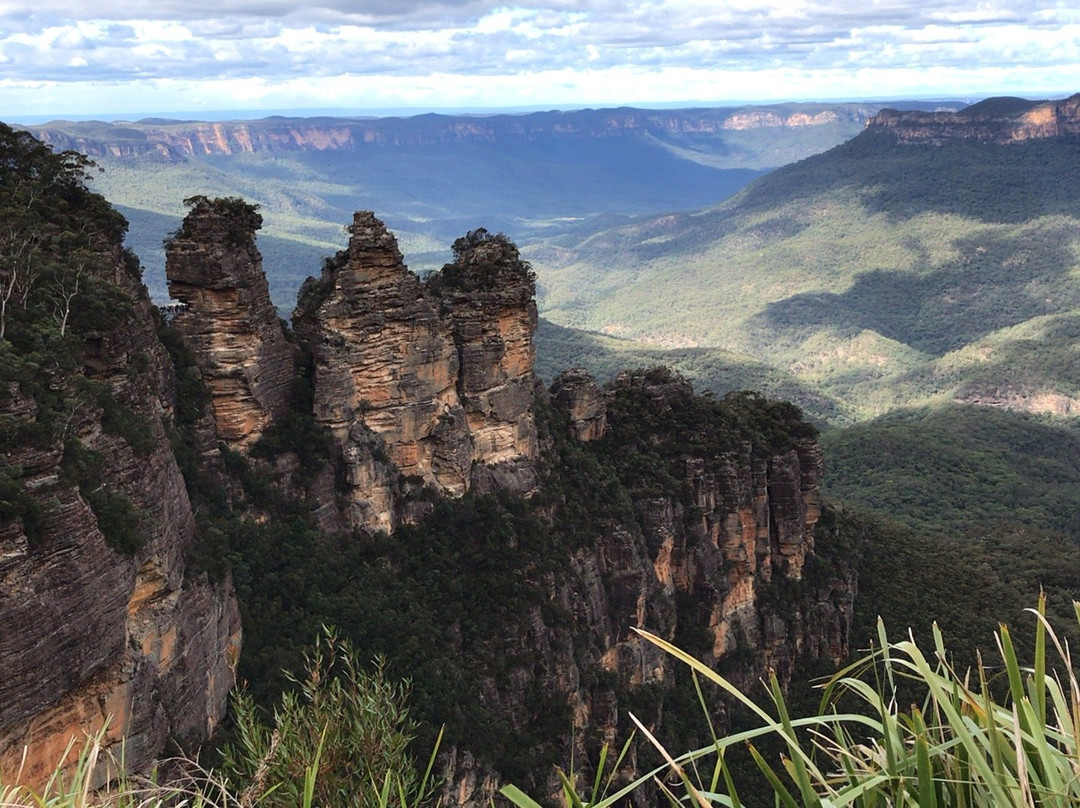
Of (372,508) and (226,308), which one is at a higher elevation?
(226,308)

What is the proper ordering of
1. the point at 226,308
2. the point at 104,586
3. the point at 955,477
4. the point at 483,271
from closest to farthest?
the point at 104,586 → the point at 226,308 → the point at 483,271 → the point at 955,477

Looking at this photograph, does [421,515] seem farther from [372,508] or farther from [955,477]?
[955,477]

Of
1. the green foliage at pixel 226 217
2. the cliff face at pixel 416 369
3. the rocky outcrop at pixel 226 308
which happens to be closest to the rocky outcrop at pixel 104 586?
the rocky outcrop at pixel 226 308

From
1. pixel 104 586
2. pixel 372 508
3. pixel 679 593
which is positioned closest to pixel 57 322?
pixel 104 586

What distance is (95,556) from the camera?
19.2 m

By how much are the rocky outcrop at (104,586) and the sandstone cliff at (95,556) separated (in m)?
0.03

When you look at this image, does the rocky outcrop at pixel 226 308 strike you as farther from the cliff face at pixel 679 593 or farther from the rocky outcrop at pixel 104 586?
the cliff face at pixel 679 593

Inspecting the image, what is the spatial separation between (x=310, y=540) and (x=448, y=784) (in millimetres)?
7759

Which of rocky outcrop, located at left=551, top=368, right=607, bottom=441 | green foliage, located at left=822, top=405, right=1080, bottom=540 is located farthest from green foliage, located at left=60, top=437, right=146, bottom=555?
green foliage, located at left=822, top=405, right=1080, bottom=540

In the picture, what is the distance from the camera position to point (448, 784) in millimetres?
29781

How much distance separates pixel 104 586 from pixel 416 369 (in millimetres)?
16863

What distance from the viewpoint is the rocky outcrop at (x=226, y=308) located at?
99.5 ft

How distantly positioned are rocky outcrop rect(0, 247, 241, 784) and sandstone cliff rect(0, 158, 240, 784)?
0.10ft

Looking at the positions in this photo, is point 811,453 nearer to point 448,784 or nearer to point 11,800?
point 448,784
